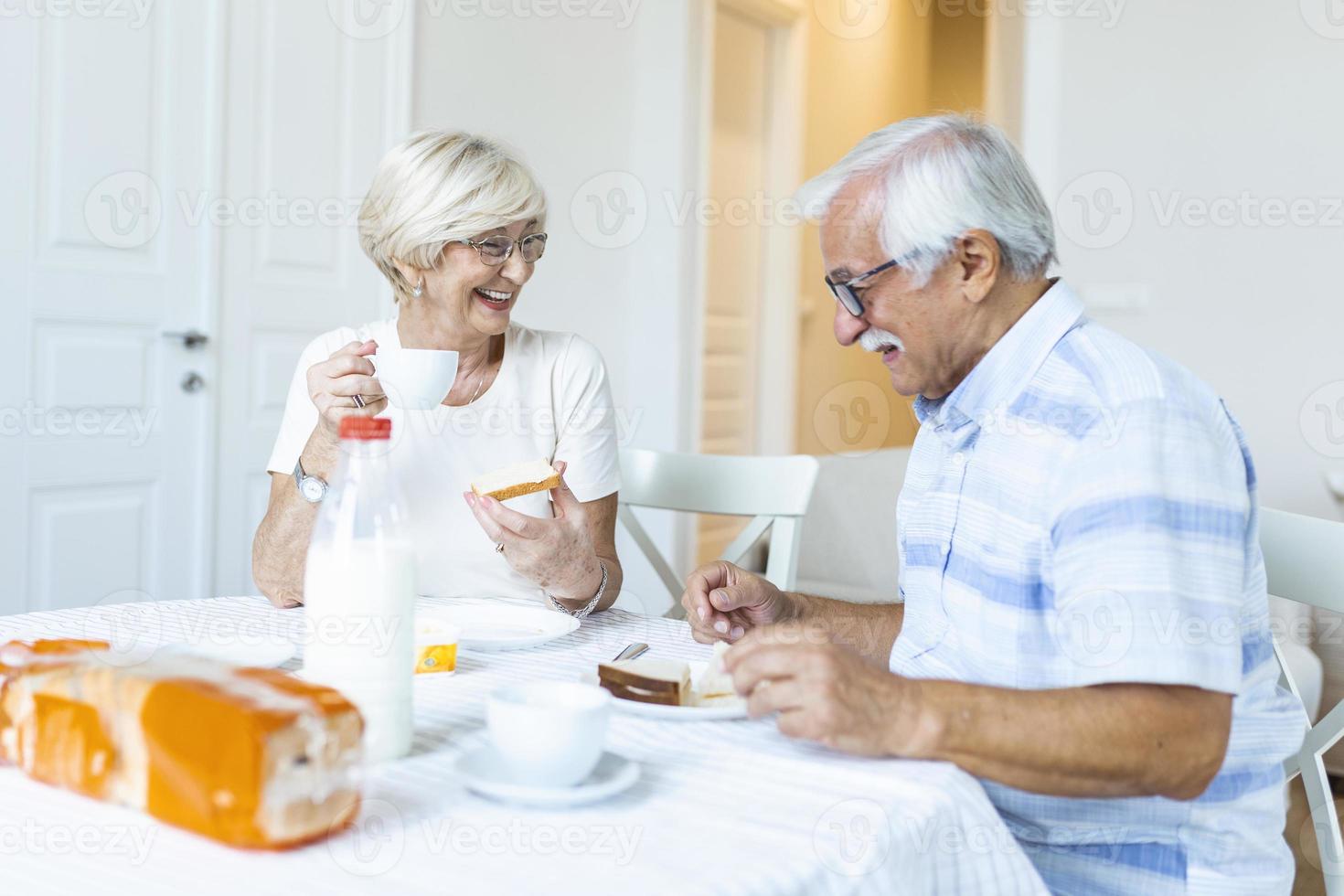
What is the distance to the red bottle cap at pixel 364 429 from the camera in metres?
0.85

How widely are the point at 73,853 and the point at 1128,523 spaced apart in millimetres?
760

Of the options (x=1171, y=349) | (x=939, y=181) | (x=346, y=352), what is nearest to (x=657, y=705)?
(x=939, y=181)

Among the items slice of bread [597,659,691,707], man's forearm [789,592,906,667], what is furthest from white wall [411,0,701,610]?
slice of bread [597,659,691,707]

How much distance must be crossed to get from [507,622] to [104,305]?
189 centimetres

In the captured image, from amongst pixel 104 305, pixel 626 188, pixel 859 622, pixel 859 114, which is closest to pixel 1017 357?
pixel 859 622

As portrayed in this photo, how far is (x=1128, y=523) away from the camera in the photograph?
0.96 meters

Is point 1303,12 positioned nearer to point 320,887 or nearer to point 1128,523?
point 1128,523

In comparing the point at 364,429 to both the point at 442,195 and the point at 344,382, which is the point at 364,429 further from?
the point at 442,195

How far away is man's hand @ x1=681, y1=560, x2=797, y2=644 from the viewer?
4.38 feet

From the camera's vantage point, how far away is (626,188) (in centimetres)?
456

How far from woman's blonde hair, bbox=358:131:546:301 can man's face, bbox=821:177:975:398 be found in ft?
2.02

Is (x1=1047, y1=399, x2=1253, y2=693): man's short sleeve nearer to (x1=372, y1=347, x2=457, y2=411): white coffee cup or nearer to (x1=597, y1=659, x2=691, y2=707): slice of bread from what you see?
(x1=597, y1=659, x2=691, y2=707): slice of bread

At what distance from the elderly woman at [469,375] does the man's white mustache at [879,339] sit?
0.53m

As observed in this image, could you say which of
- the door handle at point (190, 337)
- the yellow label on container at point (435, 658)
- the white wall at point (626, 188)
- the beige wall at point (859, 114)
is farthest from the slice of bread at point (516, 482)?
the beige wall at point (859, 114)
